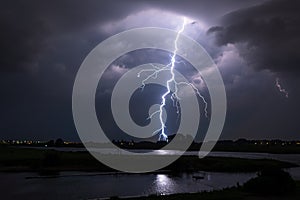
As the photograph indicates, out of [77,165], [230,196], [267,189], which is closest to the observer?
[230,196]

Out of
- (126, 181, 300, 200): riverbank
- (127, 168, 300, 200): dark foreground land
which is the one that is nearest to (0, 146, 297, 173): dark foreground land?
(127, 168, 300, 200): dark foreground land

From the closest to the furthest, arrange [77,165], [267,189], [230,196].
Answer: [230,196] < [267,189] < [77,165]

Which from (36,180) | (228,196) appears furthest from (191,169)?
(228,196)

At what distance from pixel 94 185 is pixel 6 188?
10.5 m

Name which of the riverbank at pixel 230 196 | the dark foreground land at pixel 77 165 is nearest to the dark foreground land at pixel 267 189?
the riverbank at pixel 230 196

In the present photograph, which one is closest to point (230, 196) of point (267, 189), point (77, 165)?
point (267, 189)

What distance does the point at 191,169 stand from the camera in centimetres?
7319

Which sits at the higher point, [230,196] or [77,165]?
[77,165]

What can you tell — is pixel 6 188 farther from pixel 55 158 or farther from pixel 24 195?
pixel 55 158

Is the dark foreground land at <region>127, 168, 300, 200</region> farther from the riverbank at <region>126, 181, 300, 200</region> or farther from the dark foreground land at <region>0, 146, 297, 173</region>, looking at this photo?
the dark foreground land at <region>0, 146, 297, 173</region>

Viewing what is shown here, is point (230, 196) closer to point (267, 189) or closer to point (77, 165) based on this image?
point (267, 189)

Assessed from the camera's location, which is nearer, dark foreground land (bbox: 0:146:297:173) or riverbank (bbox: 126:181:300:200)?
riverbank (bbox: 126:181:300:200)

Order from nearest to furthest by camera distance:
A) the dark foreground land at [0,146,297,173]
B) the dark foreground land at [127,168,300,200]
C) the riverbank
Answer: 1. the riverbank
2. the dark foreground land at [127,168,300,200]
3. the dark foreground land at [0,146,297,173]

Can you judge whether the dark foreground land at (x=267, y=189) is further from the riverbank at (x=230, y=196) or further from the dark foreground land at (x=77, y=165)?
the dark foreground land at (x=77, y=165)
